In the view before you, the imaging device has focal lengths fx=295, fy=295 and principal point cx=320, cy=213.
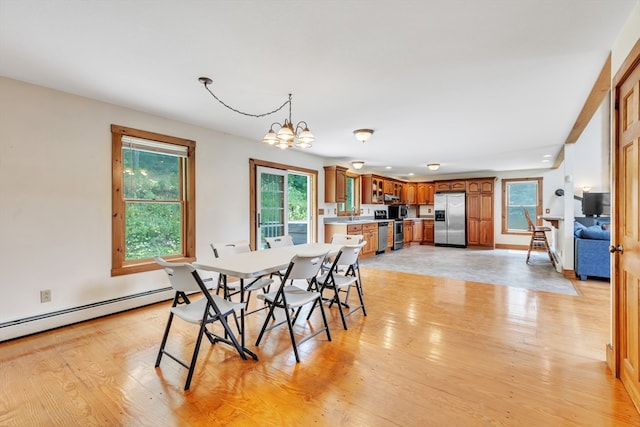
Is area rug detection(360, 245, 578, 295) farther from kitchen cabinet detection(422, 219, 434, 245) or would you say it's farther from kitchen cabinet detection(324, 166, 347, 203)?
kitchen cabinet detection(324, 166, 347, 203)

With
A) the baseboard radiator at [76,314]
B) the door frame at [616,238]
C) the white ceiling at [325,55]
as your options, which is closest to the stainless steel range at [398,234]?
the white ceiling at [325,55]

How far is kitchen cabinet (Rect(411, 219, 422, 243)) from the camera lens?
9.56 metres

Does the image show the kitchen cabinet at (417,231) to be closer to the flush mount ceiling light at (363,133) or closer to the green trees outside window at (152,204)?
the flush mount ceiling light at (363,133)

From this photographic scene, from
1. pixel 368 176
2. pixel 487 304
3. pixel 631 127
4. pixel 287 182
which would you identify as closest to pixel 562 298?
pixel 487 304

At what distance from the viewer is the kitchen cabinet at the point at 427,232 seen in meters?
9.57

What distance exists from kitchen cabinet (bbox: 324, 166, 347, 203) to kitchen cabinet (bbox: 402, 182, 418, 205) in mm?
3720

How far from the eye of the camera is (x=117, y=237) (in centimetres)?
330

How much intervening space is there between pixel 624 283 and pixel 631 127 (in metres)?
0.98

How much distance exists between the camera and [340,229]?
6.43 m

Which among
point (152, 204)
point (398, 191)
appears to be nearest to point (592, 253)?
point (398, 191)

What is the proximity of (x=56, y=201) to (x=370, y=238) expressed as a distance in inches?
225

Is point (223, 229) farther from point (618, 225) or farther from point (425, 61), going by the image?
point (618, 225)

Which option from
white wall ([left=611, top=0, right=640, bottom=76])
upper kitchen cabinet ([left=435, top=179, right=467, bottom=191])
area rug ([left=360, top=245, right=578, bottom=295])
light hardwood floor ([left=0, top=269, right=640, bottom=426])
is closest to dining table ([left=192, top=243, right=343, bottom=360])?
light hardwood floor ([left=0, top=269, right=640, bottom=426])

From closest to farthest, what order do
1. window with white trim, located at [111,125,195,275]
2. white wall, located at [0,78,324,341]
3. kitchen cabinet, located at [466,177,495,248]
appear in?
white wall, located at [0,78,324,341]
window with white trim, located at [111,125,195,275]
kitchen cabinet, located at [466,177,495,248]
